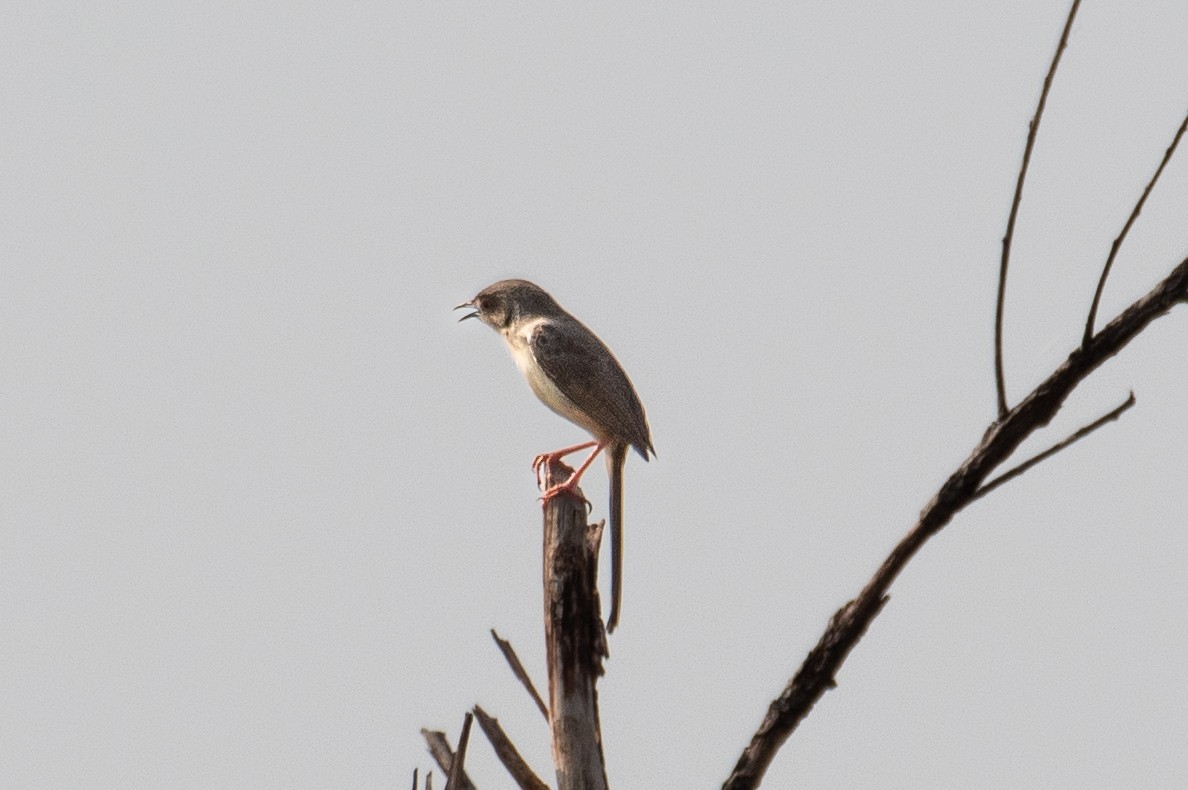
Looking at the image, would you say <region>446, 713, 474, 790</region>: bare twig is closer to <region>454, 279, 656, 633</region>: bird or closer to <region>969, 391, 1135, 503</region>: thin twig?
<region>969, 391, 1135, 503</region>: thin twig

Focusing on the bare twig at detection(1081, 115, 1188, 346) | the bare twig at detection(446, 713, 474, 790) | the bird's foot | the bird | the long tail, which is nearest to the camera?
the bare twig at detection(1081, 115, 1188, 346)

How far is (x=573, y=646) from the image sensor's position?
488 cm

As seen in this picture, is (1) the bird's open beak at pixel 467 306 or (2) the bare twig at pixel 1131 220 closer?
(2) the bare twig at pixel 1131 220

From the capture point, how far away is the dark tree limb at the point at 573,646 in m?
4.69

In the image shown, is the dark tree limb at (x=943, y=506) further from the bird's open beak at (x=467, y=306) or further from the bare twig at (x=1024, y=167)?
the bird's open beak at (x=467, y=306)

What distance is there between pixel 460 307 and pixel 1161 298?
648 centimetres

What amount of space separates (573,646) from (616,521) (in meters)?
2.28

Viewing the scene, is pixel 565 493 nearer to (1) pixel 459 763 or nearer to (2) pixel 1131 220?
(1) pixel 459 763

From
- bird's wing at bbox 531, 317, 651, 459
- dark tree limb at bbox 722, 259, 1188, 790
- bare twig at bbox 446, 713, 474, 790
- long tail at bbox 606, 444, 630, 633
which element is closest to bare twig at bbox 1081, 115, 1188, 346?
dark tree limb at bbox 722, 259, 1188, 790

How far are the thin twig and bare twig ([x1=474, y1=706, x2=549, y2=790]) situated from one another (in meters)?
1.87

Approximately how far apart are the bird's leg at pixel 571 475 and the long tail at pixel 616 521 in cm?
11

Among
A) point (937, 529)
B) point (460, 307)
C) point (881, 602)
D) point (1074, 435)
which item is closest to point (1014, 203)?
point (1074, 435)

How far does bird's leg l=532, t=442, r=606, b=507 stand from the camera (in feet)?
18.7

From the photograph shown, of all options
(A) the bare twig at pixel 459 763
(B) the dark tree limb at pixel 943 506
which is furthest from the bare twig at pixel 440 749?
(B) the dark tree limb at pixel 943 506
